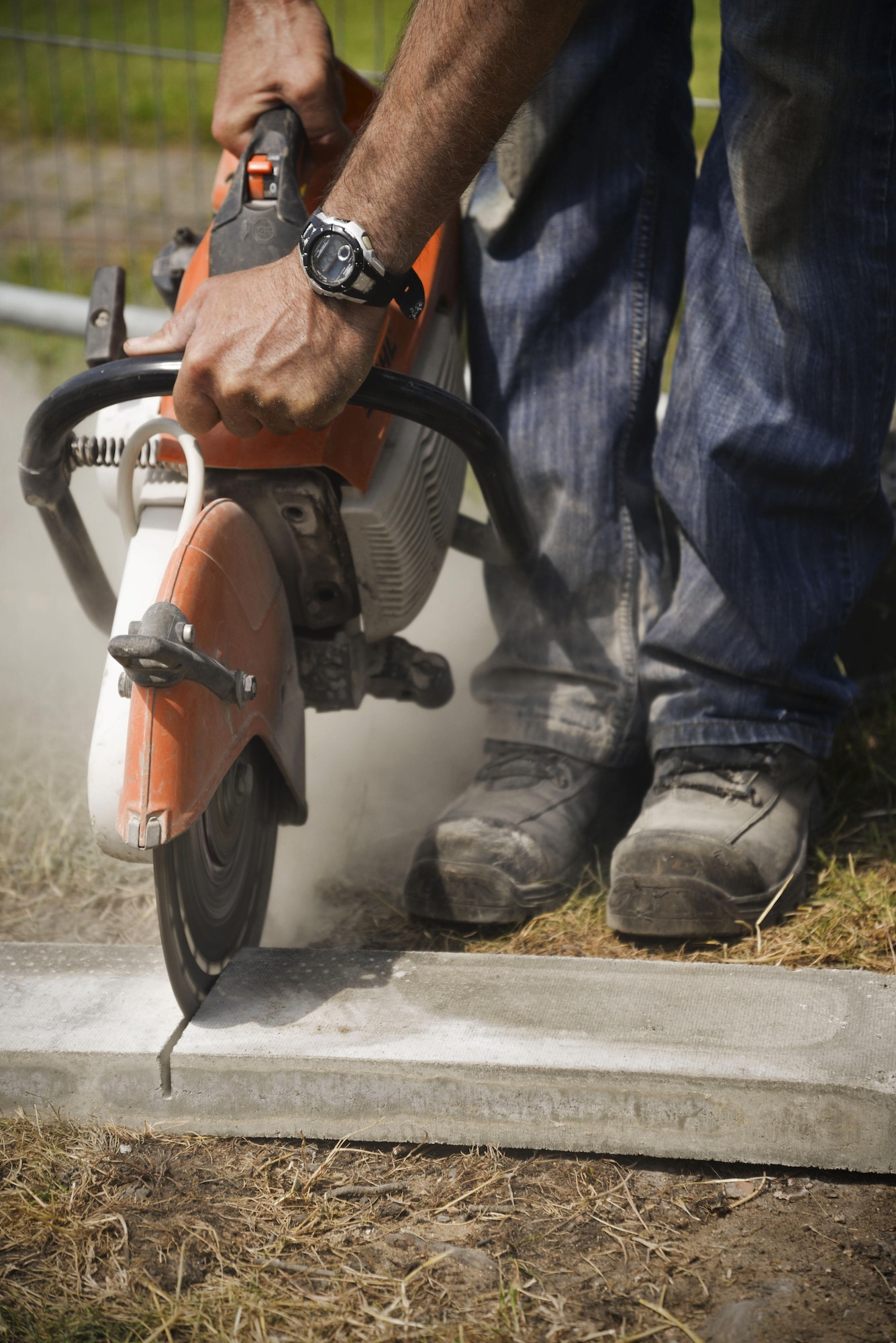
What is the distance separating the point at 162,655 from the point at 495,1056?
0.57 metres

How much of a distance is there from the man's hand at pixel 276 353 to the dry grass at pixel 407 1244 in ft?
2.74

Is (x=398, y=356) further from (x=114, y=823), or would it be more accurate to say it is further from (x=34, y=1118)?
(x=34, y=1118)

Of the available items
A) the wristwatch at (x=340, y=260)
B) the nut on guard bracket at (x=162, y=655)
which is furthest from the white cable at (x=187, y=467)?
the wristwatch at (x=340, y=260)

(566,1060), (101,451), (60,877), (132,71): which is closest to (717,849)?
(566,1060)

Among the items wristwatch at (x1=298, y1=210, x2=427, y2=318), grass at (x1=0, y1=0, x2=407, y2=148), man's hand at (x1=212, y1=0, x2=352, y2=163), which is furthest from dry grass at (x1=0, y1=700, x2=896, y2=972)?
grass at (x1=0, y1=0, x2=407, y2=148)

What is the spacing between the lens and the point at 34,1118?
1350 millimetres

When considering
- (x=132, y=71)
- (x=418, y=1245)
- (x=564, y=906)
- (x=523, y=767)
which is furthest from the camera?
(x=132, y=71)

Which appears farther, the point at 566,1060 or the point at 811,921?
the point at 811,921

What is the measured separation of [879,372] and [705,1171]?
41.3 inches

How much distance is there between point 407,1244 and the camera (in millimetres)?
1184

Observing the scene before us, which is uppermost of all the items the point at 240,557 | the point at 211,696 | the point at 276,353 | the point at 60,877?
the point at 276,353

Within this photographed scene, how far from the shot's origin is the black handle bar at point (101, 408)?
1.35 meters

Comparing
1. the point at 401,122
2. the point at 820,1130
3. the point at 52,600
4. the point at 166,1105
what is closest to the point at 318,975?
the point at 166,1105

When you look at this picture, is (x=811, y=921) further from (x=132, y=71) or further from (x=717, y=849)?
(x=132, y=71)
